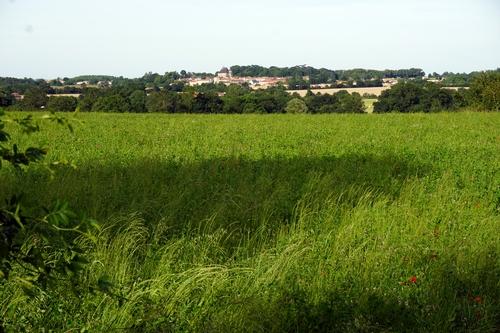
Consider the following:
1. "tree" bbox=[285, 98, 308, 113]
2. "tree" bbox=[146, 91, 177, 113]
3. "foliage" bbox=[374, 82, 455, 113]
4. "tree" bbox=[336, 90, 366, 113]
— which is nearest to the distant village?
"tree" bbox=[146, 91, 177, 113]

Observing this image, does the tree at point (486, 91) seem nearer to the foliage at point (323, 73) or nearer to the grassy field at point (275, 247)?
the grassy field at point (275, 247)

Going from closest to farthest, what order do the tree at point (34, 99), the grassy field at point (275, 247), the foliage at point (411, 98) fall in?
1. the grassy field at point (275, 247)
2. the tree at point (34, 99)
3. the foliage at point (411, 98)

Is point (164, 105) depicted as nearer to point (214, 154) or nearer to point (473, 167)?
point (214, 154)

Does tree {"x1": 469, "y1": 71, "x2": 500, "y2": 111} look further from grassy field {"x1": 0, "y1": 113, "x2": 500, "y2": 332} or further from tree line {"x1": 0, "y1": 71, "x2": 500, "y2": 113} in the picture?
grassy field {"x1": 0, "y1": 113, "x2": 500, "y2": 332}

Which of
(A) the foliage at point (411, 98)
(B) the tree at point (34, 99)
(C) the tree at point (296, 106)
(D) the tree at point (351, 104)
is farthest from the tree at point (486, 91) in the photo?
(B) the tree at point (34, 99)

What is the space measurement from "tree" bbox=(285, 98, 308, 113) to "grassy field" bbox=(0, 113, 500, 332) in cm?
3502

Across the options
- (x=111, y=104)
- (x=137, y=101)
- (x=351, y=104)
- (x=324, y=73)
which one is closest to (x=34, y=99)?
(x=111, y=104)

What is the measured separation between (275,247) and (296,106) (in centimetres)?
4201

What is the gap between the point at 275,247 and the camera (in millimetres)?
5164

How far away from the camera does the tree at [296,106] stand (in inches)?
1789

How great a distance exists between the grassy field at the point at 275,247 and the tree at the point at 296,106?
35.0m

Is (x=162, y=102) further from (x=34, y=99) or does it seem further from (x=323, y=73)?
(x=323, y=73)

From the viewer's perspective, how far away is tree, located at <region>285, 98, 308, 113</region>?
45.5 metres

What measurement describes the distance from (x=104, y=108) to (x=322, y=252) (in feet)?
131
